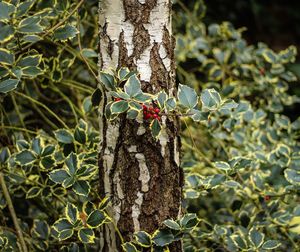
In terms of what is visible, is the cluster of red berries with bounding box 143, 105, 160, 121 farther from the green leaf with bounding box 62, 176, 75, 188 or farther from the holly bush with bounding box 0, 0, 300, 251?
the green leaf with bounding box 62, 176, 75, 188

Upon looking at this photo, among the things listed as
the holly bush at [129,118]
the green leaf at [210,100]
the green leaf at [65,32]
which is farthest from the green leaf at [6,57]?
the green leaf at [210,100]

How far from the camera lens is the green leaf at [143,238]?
1110 millimetres

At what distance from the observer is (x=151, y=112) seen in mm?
1078

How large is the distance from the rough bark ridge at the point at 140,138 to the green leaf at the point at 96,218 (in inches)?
1.7

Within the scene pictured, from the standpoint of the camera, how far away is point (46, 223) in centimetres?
142

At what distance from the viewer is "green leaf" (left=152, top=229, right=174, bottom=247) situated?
1.10 m

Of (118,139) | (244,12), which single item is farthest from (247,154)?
(244,12)

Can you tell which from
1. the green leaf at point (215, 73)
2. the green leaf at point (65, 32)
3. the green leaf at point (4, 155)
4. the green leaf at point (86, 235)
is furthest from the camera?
the green leaf at point (215, 73)

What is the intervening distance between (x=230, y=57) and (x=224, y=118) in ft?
1.41

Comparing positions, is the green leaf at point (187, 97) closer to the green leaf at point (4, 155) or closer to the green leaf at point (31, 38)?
the green leaf at point (31, 38)

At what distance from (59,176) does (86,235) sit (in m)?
0.14

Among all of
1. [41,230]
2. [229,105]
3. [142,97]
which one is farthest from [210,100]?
[41,230]

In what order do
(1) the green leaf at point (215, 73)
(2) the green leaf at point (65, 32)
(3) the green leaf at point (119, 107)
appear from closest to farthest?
(3) the green leaf at point (119, 107)
(2) the green leaf at point (65, 32)
(1) the green leaf at point (215, 73)

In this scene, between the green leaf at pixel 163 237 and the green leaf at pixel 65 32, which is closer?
the green leaf at pixel 163 237
